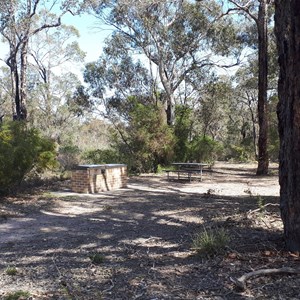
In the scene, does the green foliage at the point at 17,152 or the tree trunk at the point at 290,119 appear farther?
the green foliage at the point at 17,152

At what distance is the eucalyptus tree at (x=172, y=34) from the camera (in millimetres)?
22848

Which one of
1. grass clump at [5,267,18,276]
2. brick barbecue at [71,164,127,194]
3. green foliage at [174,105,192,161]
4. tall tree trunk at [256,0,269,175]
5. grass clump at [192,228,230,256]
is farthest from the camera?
green foliage at [174,105,192,161]

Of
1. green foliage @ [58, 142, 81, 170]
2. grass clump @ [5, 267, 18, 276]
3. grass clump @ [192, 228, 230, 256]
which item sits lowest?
grass clump @ [5, 267, 18, 276]

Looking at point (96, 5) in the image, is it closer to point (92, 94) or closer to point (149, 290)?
point (92, 94)

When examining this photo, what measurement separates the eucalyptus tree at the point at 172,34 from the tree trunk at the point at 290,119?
17.1 m

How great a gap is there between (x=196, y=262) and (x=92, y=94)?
Answer: 25.0 meters

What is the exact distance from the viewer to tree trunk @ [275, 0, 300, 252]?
4457 millimetres

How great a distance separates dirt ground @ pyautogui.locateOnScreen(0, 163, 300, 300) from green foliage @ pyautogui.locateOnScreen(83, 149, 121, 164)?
801cm

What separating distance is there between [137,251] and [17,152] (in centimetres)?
581

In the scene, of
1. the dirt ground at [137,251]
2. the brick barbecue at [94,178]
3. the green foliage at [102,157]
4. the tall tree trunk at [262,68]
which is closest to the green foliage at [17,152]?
the dirt ground at [137,251]

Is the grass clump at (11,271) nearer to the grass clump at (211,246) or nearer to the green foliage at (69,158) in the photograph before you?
the grass clump at (211,246)

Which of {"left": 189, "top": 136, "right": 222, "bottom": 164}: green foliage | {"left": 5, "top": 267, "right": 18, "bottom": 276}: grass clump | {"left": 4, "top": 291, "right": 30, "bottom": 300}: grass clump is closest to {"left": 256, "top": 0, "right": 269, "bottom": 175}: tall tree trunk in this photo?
{"left": 189, "top": 136, "right": 222, "bottom": 164}: green foliage

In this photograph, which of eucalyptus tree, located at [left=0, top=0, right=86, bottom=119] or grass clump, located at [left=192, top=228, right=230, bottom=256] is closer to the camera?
grass clump, located at [left=192, top=228, right=230, bottom=256]

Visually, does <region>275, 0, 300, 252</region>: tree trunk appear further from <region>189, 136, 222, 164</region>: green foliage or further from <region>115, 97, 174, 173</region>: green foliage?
<region>189, 136, 222, 164</region>: green foliage
